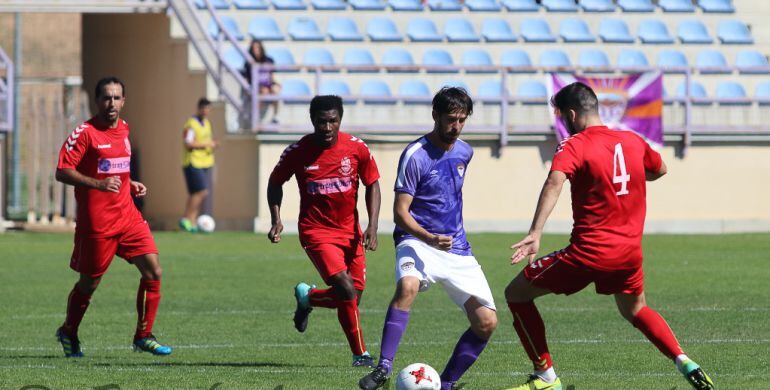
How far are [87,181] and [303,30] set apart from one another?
16143 mm

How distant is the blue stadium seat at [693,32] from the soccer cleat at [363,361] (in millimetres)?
18778

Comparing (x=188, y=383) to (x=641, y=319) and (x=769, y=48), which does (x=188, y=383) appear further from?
(x=769, y=48)

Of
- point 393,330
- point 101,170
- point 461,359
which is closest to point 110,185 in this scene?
point 101,170

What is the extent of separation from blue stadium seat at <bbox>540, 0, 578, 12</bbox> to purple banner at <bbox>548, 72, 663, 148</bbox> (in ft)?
14.2

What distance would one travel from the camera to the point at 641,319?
7.98 meters

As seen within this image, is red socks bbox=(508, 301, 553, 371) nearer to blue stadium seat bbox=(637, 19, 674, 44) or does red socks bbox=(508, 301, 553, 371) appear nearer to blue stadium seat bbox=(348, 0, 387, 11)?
blue stadium seat bbox=(348, 0, 387, 11)

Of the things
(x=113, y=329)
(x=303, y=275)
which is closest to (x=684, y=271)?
(x=303, y=275)

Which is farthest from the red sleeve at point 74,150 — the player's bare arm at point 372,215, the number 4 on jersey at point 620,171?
the number 4 on jersey at point 620,171

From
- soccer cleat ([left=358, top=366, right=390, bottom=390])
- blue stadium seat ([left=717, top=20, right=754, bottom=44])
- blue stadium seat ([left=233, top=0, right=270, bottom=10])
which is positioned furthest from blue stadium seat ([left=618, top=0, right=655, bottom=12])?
soccer cleat ([left=358, top=366, right=390, bottom=390])

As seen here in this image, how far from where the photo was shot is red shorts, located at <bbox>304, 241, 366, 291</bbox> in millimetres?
9578

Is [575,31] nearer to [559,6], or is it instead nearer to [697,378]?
[559,6]

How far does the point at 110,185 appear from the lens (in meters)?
9.65

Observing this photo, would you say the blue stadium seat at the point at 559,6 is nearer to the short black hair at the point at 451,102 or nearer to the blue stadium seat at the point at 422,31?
the blue stadium seat at the point at 422,31

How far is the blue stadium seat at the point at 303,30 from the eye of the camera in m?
25.4
